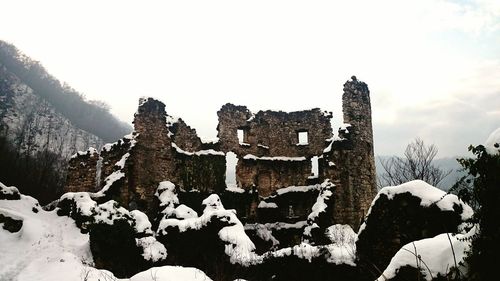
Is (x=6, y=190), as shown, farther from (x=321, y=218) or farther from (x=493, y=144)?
(x=493, y=144)

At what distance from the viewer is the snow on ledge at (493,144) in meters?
4.07

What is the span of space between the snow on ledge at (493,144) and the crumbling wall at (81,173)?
19.2 metres

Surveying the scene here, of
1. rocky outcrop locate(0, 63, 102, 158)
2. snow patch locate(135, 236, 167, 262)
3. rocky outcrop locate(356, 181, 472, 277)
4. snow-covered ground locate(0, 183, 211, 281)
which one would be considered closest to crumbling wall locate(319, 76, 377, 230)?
snow patch locate(135, 236, 167, 262)

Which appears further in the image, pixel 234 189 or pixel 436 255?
pixel 234 189

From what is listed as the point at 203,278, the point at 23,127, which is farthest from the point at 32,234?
the point at 23,127

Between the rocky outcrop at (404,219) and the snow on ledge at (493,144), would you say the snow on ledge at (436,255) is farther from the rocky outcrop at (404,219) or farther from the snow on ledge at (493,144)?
the rocky outcrop at (404,219)

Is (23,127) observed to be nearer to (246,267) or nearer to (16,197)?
(16,197)

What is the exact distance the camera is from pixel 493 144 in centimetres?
414

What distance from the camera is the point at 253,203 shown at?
23.3m

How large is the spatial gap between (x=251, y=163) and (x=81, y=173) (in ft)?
33.2

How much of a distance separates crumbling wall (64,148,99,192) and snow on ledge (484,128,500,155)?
19.2m

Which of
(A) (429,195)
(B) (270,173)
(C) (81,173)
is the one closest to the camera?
Result: (A) (429,195)

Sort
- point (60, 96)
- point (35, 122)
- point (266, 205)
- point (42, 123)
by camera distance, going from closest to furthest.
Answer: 1. point (266, 205)
2. point (35, 122)
3. point (42, 123)
4. point (60, 96)

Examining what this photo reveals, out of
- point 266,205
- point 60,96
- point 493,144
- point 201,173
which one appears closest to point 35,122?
point 60,96
